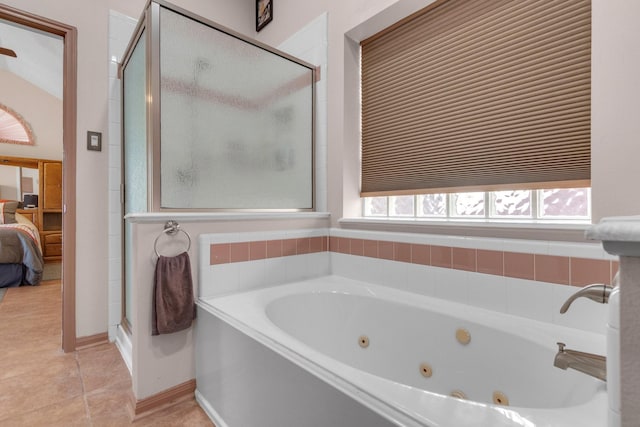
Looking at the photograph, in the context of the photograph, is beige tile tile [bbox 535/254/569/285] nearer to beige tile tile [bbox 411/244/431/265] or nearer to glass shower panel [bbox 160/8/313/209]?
beige tile tile [bbox 411/244/431/265]

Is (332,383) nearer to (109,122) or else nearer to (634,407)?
(634,407)

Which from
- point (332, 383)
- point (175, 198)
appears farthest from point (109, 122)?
point (332, 383)

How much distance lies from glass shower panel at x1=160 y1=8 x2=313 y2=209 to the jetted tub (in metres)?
0.55

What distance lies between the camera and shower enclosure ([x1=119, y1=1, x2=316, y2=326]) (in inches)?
56.6

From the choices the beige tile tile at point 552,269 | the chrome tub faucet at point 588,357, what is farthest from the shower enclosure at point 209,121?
the chrome tub faucet at point 588,357

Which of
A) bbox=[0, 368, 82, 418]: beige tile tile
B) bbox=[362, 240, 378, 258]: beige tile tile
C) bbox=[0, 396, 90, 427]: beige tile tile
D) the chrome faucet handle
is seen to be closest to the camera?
the chrome faucet handle

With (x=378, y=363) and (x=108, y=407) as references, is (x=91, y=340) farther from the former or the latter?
(x=378, y=363)

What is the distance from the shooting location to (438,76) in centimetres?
162

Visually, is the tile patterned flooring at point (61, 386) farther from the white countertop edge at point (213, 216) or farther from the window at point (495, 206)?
the window at point (495, 206)

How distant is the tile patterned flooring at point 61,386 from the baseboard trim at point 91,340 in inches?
1.3

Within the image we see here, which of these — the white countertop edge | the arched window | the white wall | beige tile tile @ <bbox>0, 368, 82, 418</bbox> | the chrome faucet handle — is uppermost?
the arched window

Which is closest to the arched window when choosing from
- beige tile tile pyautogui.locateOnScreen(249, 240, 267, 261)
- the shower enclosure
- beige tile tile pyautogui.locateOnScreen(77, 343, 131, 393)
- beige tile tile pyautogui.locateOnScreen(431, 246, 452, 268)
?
the shower enclosure

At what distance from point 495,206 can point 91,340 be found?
251cm

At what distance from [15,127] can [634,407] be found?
717 cm
